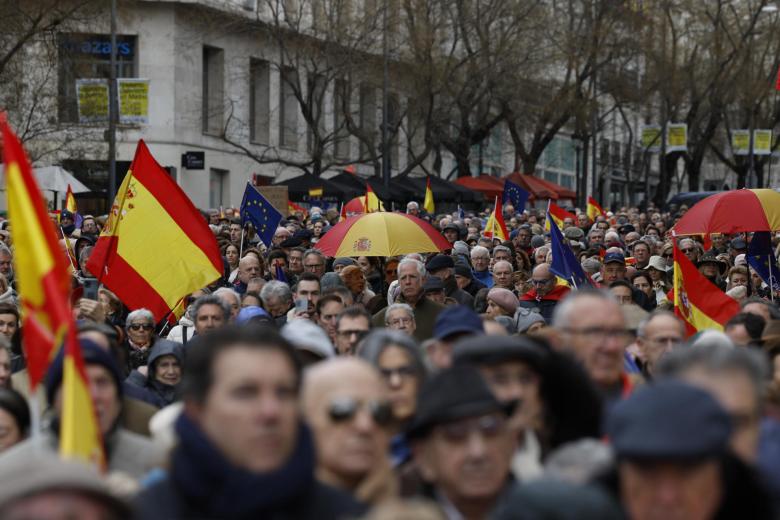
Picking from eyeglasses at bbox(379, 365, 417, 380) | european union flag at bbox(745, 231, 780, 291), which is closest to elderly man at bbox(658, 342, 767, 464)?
eyeglasses at bbox(379, 365, 417, 380)

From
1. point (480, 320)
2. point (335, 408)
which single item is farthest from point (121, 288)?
point (335, 408)

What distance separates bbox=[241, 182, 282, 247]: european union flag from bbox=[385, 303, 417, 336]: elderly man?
8.61 metres

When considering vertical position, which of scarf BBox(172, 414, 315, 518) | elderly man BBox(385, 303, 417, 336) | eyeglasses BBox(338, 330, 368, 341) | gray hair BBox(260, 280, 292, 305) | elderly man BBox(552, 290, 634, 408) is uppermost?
elderly man BBox(552, 290, 634, 408)

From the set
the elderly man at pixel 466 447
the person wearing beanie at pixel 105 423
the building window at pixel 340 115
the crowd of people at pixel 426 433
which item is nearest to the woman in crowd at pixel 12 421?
the crowd of people at pixel 426 433

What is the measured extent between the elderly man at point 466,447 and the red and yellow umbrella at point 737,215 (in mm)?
10213

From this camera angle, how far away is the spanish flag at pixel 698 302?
1156cm

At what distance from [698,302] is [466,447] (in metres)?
7.51

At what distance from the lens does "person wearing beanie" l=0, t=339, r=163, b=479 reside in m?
5.20

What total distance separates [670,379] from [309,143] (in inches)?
1728

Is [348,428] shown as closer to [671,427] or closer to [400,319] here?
[671,427]

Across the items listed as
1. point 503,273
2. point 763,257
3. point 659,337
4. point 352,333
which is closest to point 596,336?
point 659,337

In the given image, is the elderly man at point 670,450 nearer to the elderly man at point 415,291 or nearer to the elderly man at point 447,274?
the elderly man at point 415,291

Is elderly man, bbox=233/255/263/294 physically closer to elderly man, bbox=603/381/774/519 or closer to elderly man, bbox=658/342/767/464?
elderly man, bbox=658/342/767/464

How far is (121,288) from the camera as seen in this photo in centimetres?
1139
